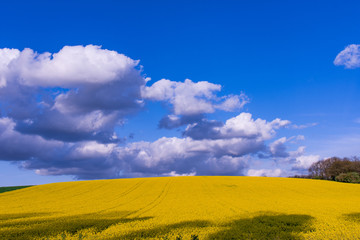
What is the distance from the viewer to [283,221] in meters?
19.9

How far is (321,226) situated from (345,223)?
238cm

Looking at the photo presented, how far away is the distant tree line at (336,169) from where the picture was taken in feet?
278

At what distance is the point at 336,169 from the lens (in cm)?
9725

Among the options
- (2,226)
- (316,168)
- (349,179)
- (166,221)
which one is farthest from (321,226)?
(316,168)

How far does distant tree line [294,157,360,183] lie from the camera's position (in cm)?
8475

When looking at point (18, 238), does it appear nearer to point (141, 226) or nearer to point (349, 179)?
point (141, 226)

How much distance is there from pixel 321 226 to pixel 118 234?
488 inches

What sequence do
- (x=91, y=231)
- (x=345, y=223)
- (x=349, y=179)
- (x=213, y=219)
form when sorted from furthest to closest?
(x=349, y=179) → (x=213, y=219) → (x=345, y=223) → (x=91, y=231)

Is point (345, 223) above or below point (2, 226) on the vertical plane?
below

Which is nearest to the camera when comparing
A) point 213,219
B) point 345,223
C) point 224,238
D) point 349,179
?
point 224,238

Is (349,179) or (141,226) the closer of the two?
(141,226)

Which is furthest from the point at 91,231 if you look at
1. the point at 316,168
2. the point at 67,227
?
the point at 316,168

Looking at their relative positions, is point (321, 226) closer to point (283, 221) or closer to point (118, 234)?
point (283, 221)

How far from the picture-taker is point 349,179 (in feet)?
271
